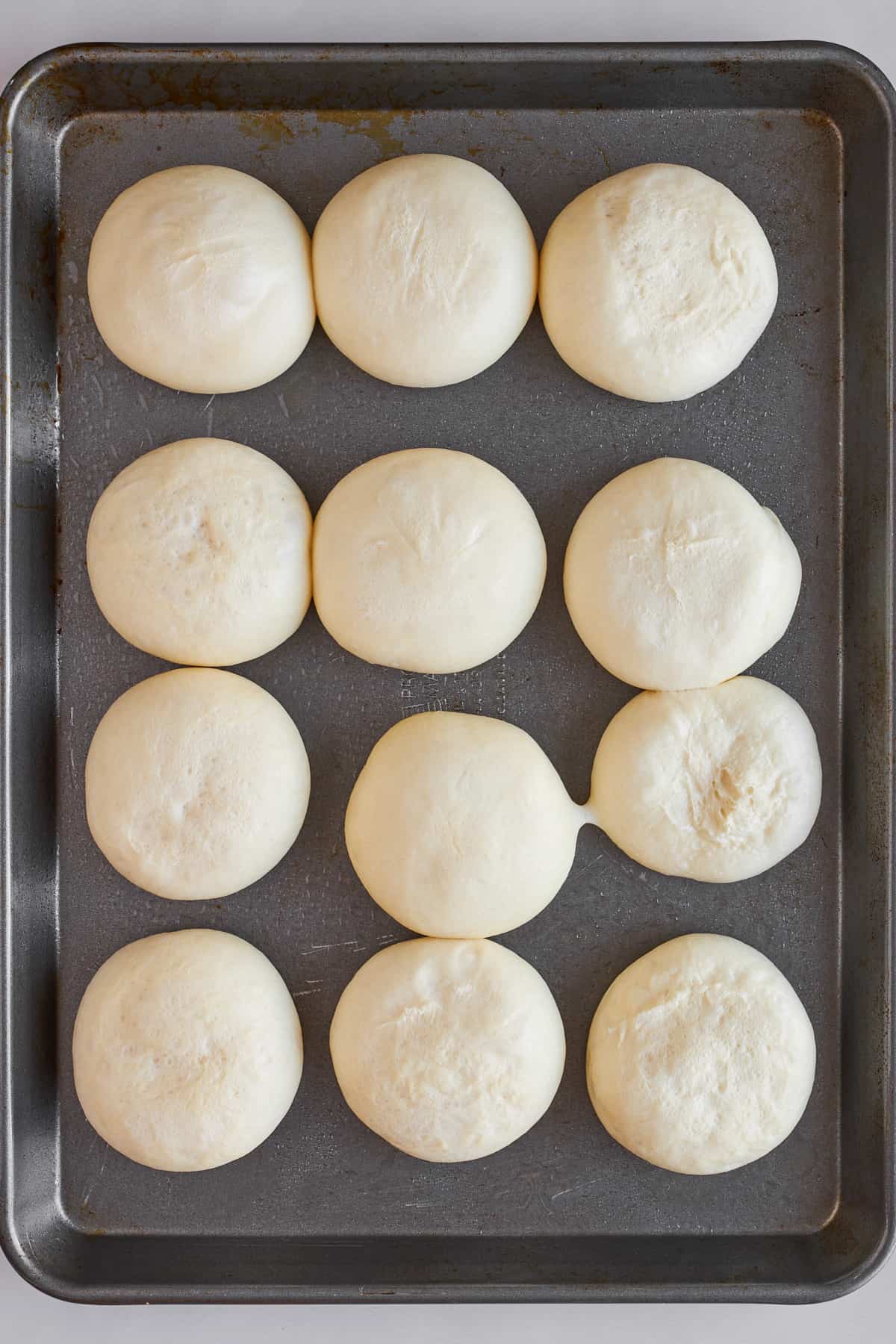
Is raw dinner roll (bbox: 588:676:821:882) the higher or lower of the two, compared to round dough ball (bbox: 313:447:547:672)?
lower

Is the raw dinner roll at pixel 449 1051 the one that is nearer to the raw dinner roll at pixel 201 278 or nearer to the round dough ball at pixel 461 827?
the round dough ball at pixel 461 827

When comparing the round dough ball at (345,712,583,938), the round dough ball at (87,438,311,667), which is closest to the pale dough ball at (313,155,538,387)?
the round dough ball at (87,438,311,667)

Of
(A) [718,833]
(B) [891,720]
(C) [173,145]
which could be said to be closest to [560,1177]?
(A) [718,833]

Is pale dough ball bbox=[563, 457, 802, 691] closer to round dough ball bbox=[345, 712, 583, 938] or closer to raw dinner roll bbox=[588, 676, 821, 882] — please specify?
raw dinner roll bbox=[588, 676, 821, 882]

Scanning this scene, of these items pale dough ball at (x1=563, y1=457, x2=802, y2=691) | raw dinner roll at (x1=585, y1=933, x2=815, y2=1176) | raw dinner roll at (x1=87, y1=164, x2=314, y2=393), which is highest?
raw dinner roll at (x1=87, y1=164, x2=314, y2=393)

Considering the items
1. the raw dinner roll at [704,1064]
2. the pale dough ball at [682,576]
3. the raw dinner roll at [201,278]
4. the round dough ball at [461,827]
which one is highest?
the raw dinner roll at [201,278]

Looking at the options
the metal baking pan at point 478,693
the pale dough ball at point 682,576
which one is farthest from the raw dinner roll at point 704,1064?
the pale dough ball at point 682,576

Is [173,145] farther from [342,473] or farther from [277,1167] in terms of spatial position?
[277,1167]
